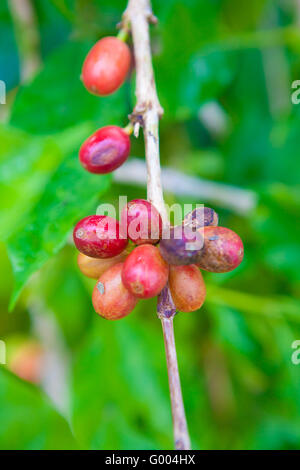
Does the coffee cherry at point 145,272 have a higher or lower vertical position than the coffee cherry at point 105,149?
lower

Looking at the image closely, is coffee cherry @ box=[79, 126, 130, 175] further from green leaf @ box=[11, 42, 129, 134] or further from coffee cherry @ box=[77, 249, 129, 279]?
green leaf @ box=[11, 42, 129, 134]

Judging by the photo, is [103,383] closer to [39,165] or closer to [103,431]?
[103,431]

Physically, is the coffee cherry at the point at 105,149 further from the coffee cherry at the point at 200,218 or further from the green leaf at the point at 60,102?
the green leaf at the point at 60,102

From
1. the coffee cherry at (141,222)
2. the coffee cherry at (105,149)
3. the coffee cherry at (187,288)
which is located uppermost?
the coffee cherry at (105,149)

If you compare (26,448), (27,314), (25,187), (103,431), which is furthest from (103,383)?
(25,187)

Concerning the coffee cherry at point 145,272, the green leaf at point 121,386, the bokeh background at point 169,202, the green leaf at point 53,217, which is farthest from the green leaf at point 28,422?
the coffee cherry at point 145,272

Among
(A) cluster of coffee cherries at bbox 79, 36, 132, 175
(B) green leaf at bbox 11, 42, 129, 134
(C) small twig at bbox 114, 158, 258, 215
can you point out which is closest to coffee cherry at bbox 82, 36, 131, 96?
(A) cluster of coffee cherries at bbox 79, 36, 132, 175
